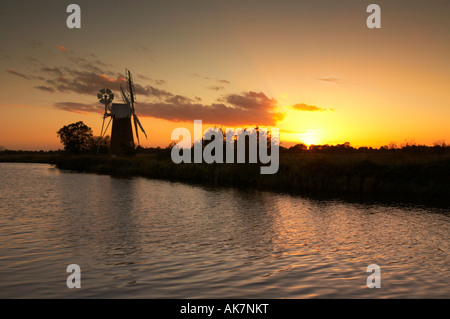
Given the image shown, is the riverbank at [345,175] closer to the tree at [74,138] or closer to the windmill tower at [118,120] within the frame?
the windmill tower at [118,120]

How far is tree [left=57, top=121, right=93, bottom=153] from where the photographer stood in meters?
91.6

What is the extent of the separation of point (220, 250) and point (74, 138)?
89.8 meters

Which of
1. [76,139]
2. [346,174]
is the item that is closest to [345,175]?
[346,174]

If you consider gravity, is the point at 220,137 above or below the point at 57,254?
above

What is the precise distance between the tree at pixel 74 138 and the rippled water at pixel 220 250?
249 feet

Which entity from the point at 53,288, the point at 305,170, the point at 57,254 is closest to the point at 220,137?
the point at 305,170

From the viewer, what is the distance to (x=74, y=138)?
91750mm

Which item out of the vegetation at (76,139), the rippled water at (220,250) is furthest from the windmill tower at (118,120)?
the rippled water at (220,250)

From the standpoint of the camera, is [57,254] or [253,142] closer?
[57,254]

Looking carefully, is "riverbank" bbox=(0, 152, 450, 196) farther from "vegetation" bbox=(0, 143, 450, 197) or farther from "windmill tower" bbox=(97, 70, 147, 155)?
"windmill tower" bbox=(97, 70, 147, 155)
